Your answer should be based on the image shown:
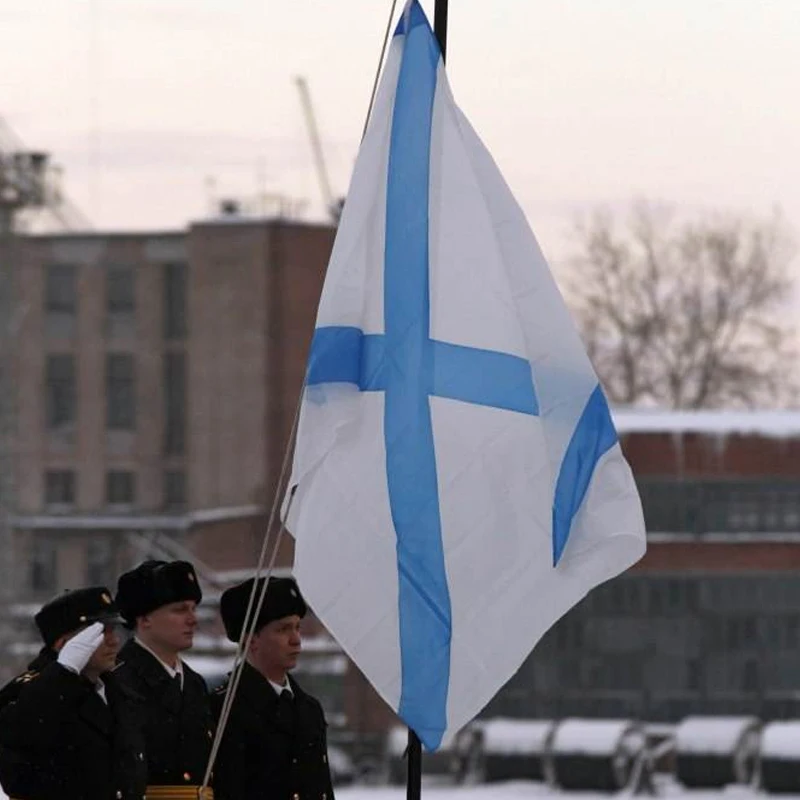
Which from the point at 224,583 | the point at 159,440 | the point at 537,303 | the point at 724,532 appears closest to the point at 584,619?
the point at 724,532

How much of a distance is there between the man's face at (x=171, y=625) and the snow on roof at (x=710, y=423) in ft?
192

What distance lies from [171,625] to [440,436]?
821mm

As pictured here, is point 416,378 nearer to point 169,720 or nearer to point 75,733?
point 169,720

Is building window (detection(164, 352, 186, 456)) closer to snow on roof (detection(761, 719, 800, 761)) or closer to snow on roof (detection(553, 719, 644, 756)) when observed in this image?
snow on roof (detection(553, 719, 644, 756))

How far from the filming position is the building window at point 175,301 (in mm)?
94500

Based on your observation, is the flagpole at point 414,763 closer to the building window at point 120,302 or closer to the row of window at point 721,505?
the row of window at point 721,505

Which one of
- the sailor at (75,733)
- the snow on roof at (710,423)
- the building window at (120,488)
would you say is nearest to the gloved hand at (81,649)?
the sailor at (75,733)

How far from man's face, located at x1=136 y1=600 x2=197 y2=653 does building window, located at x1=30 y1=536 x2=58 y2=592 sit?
84.9 m

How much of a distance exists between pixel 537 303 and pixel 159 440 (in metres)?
87.6

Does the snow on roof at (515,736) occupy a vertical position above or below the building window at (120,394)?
below

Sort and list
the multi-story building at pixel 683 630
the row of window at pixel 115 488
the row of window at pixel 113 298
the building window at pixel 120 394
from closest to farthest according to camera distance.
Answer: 1. the multi-story building at pixel 683 630
2. the row of window at pixel 115 488
3. the row of window at pixel 113 298
4. the building window at pixel 120 394

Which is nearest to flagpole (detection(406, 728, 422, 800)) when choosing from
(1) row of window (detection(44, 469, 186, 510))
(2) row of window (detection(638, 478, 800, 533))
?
(2) row of window (detection(638, 478, 800, 533))

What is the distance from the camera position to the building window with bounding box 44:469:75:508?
3777 inches

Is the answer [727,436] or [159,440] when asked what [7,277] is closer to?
[727,436]
